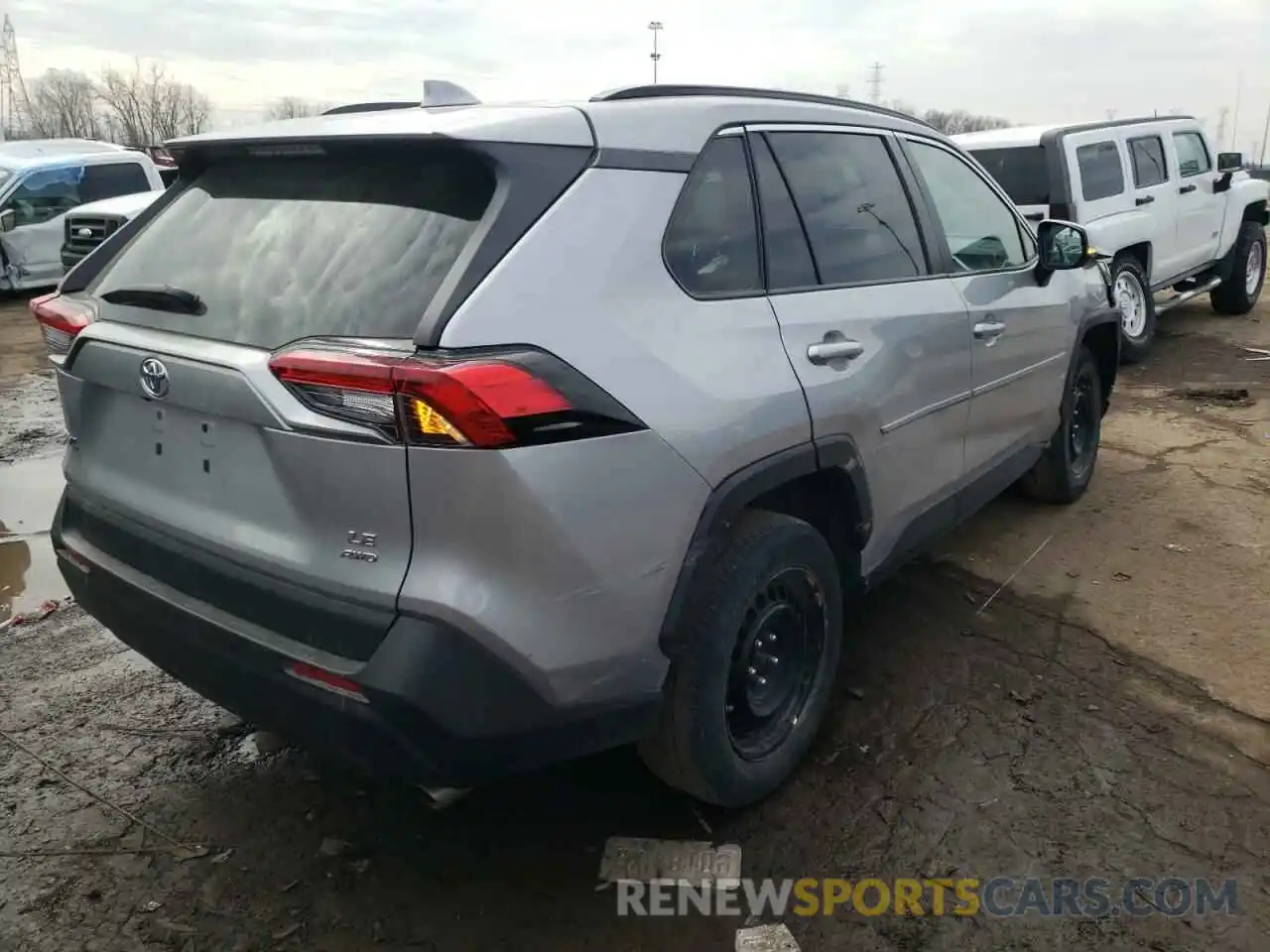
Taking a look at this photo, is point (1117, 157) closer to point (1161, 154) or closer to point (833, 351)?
point (1161, 154)

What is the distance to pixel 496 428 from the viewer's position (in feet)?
6.34

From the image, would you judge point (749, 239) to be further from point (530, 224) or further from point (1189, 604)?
point (1189, 604)

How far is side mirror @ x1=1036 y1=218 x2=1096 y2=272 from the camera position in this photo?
4.21 meters

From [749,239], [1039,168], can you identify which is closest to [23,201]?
[1039,168]

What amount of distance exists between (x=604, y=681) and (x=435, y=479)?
62 centimetres

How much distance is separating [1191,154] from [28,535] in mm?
9891

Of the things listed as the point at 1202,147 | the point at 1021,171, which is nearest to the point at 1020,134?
the point at 1021,171

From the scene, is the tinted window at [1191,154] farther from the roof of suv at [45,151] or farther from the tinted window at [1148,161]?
the roof of suv at [45,151]

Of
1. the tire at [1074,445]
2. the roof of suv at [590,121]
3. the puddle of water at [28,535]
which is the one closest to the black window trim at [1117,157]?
the tire at [1074,445]

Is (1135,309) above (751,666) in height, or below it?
below

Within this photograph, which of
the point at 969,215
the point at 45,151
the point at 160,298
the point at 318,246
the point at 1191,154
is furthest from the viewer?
the point at 45,151

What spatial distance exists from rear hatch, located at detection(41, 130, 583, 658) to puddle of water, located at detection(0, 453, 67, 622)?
6.92 feet

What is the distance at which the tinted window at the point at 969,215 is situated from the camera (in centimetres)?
368

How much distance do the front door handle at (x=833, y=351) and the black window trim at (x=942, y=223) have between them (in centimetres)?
83
